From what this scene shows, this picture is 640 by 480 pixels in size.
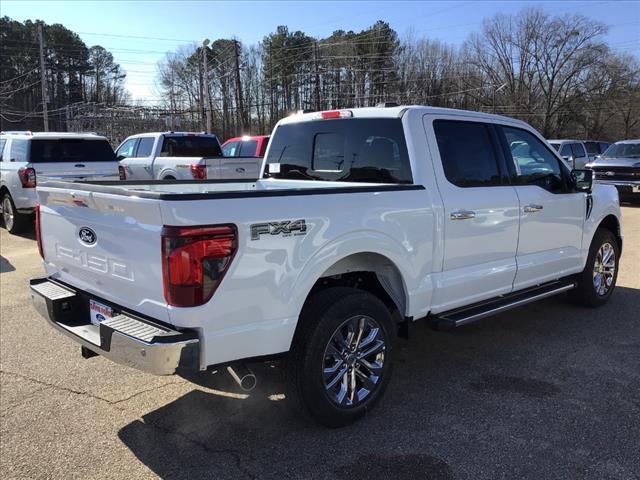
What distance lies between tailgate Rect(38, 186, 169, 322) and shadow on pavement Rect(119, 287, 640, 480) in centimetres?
93

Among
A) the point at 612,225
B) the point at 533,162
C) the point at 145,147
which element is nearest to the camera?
the point at 533,162

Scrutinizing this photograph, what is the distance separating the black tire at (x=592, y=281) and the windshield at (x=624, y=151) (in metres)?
12.7

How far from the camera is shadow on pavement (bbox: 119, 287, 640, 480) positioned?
2.93m

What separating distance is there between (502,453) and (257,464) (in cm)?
140

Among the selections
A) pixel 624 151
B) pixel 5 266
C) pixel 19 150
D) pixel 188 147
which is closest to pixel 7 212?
pixel 19 150

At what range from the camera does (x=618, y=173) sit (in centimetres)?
1606

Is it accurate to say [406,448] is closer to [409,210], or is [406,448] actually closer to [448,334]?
[409,210]

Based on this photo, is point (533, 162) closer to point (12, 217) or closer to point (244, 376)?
point (244, 376)

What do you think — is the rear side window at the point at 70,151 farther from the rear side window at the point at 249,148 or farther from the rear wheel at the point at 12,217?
the rear side window at the point at 249,148

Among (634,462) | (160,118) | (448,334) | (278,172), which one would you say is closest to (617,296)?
(448,334)

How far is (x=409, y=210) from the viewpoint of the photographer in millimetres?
3555

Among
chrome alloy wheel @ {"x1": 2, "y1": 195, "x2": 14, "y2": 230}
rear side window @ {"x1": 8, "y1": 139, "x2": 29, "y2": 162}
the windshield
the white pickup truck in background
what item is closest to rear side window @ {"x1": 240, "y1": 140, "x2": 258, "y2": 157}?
the white pickup truck in background

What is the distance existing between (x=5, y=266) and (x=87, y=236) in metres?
5.80

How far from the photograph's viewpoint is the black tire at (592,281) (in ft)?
18.5
